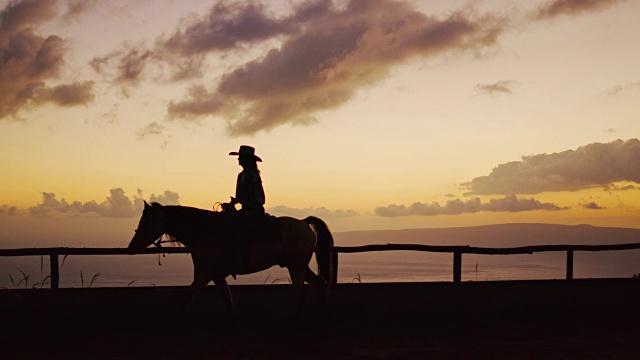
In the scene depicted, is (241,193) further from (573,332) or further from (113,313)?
(573,332)

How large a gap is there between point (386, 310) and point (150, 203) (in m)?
4.04

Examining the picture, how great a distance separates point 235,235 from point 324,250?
150cm

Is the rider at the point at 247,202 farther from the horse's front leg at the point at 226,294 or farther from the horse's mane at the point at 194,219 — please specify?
the horse's front leg at the point at 226,294

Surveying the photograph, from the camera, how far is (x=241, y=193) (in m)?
10.3

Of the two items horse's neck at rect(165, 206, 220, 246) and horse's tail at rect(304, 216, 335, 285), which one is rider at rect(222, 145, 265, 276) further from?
horse's tail at rect(304, 216, 335, 285)

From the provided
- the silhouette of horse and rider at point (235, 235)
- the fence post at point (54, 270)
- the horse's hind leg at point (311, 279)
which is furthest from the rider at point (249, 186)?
the fence post at point (54, 270)

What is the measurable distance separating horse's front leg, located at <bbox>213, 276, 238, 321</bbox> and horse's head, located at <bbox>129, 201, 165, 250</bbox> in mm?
1024

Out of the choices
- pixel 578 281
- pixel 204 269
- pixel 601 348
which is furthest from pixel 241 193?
pixel 578 281

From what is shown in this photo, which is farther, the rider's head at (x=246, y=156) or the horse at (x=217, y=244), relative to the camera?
the rider's head at (x=246, y=156)

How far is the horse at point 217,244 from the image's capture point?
9977mm

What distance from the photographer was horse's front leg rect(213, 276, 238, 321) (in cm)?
1032

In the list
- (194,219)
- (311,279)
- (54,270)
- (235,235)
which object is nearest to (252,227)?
(235,235)

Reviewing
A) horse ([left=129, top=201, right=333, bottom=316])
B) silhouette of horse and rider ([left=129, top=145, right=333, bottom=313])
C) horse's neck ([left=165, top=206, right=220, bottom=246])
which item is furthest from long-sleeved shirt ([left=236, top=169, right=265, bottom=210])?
horse's neck ([left=165, top=206, right=220, bottom=246])

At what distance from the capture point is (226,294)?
10.4m
